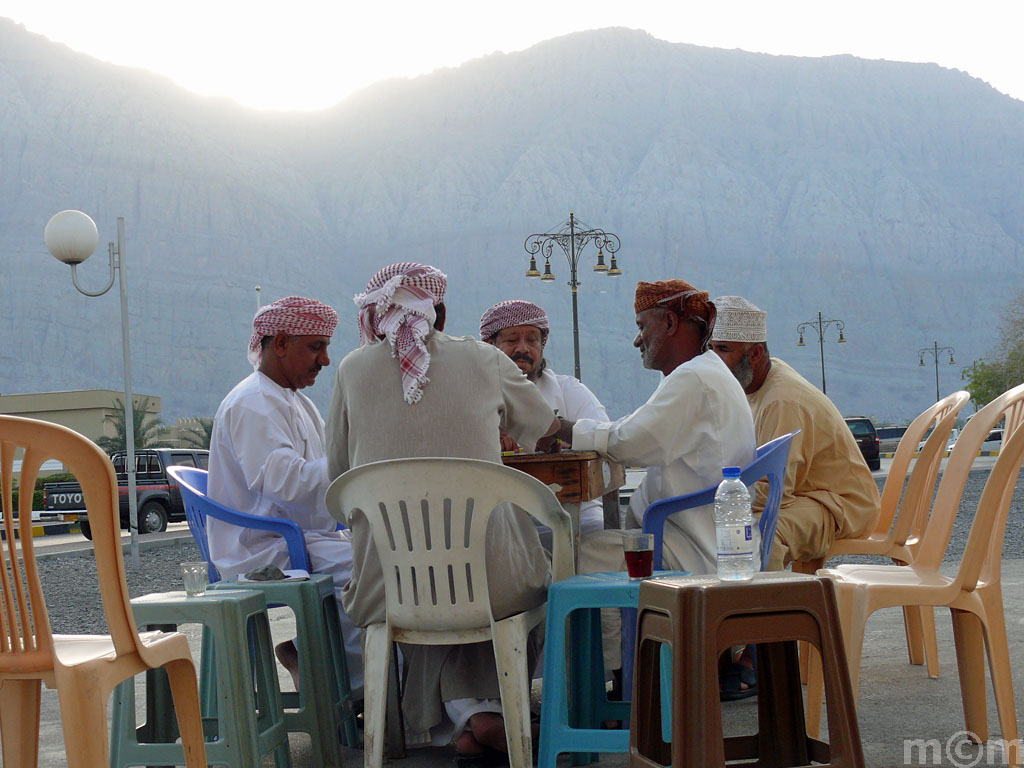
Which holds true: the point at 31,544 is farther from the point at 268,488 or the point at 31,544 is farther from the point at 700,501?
the point at 700,501

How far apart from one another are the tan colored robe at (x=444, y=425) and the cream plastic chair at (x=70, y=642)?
2.40ft

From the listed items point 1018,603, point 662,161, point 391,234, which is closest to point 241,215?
point 391,234

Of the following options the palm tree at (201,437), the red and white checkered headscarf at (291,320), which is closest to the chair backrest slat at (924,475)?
the red and white checkered headscarf at (291,320)

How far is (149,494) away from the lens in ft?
63.7

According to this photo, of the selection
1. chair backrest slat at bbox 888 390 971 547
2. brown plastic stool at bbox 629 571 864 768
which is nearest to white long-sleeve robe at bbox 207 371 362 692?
brown plastic stool at bbox 629 571 864 768

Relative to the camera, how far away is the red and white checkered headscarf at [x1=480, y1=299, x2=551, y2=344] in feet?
17.5

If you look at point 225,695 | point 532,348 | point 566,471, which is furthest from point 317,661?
point 532,348

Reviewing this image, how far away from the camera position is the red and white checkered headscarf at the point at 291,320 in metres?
4.47

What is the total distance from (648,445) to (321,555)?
1.25 meters

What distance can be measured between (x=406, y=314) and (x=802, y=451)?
2.06 metres

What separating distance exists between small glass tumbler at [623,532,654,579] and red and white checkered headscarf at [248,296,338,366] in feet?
5.85

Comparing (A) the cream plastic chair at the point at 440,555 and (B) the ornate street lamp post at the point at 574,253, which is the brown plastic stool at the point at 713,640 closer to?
(A) the cream plastic chair at the point at 440,555

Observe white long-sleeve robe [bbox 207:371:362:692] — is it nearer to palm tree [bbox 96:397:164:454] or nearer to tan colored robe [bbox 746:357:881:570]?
tan colored robe [bbox 746:357:881:570]

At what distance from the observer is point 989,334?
10106cm
